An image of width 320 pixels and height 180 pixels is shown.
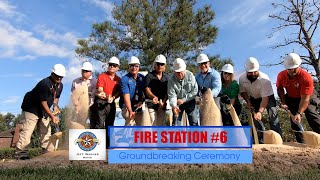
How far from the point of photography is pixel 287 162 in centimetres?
581

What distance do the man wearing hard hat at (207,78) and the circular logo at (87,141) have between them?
95.1 inches

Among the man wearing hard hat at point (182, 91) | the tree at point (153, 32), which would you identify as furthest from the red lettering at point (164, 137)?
the tree at point (153, 32)

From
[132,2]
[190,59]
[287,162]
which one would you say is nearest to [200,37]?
[190,59]

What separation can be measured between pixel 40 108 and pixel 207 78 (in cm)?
370

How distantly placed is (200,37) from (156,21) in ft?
10.4

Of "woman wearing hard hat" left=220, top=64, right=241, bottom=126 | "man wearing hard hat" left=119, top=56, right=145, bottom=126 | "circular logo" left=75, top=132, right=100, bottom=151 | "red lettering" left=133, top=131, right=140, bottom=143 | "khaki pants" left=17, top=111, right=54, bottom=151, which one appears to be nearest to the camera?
"circular logo" left=75, top=132, right=100, bottom=151

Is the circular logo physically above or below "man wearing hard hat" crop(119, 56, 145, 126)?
below

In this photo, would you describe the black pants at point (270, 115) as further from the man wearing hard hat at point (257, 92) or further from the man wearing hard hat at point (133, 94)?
the man wearing hard hat at point (133, 94)

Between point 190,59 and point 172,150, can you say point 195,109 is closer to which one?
point 172,150

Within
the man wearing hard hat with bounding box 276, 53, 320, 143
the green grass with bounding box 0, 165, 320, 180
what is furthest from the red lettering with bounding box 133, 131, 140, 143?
the man wearing hard hat with bounding box 276, 53, 320, 143

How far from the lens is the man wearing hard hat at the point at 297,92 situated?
266 inches

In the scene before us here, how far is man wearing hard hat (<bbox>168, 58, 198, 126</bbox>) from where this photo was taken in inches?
262

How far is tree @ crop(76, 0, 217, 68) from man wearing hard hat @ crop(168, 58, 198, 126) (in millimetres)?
14153

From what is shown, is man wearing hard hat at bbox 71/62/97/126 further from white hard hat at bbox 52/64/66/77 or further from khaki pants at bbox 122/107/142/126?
khaki pants at bbox 122/107/142/126
